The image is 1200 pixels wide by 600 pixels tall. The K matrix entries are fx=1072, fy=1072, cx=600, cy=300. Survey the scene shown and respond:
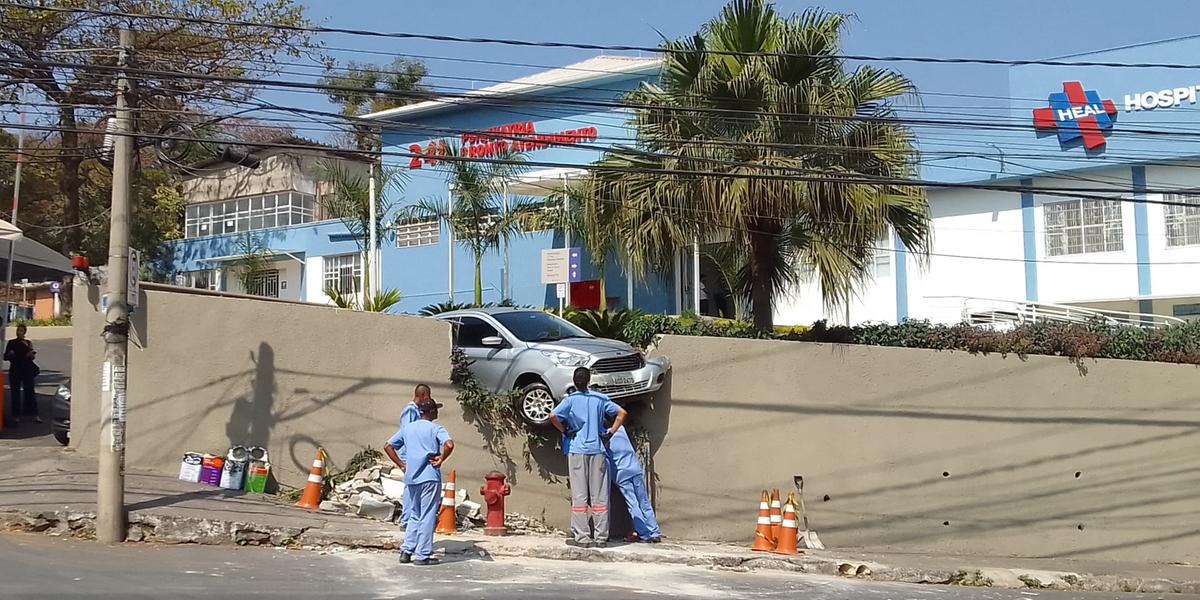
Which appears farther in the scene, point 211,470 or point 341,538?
point 211,470

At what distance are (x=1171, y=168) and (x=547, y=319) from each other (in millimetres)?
18298

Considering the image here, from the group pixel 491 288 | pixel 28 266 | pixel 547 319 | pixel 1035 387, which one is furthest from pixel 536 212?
pixel 1035 387

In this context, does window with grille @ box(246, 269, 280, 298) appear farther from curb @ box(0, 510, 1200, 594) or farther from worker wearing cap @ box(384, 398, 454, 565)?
worker wearing cap @ box(384, 398, 454, 565)

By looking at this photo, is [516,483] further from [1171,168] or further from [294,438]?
[1171,168]

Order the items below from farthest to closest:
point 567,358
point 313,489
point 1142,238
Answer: point 1142,238
point 567,358
point 313,489

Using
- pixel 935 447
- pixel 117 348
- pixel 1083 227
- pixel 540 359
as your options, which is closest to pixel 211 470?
pixel 117 348

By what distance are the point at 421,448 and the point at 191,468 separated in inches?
175

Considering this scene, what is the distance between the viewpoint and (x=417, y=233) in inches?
1264

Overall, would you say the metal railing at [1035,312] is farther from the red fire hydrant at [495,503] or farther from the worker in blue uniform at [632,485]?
the red fire hydrant at [495,503]

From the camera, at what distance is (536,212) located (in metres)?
26.8

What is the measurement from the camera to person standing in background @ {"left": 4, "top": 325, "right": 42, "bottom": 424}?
1672cm

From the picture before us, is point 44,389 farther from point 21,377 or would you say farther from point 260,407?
point 260,407

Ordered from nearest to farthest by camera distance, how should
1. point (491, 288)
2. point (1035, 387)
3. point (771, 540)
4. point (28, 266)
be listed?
1. point (771, 540)
2. point (1035, 387)
3. point (28, 266)
4. point (491, 288)

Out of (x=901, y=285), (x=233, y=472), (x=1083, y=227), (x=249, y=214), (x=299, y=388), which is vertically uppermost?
(x=249, y=214)
